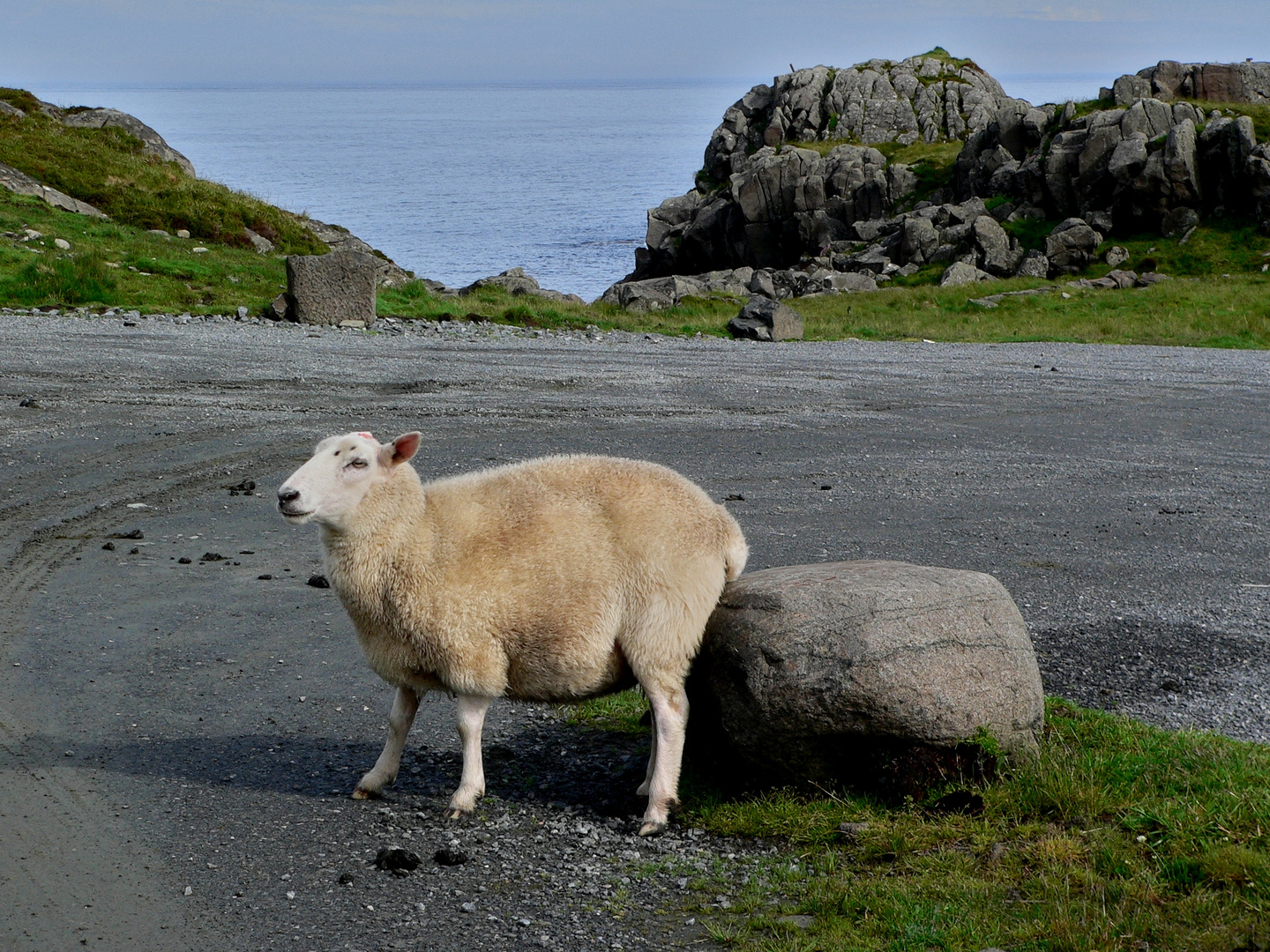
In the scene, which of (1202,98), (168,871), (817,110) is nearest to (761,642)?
(168,871)

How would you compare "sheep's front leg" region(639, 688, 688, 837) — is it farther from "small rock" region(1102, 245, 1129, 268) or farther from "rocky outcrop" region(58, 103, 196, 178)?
"small rock" region(1102, 245, 1129, 268)

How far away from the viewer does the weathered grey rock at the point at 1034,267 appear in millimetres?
59906

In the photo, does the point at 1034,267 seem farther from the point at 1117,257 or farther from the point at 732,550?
the point at 732,550

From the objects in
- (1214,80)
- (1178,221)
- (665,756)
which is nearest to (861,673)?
(665,756)

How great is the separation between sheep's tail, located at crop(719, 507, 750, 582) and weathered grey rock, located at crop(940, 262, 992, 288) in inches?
2036

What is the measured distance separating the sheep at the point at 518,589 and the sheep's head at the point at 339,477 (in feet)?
0.03

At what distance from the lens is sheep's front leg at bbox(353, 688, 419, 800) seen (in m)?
7.70

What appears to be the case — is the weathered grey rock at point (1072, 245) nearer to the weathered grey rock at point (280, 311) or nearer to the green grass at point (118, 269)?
the green grass at point (118, 269)

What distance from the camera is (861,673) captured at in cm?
718

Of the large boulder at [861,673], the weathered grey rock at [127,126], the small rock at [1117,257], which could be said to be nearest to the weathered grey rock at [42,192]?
the weathered grey rock at [127,126]

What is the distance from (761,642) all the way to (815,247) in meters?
74.2

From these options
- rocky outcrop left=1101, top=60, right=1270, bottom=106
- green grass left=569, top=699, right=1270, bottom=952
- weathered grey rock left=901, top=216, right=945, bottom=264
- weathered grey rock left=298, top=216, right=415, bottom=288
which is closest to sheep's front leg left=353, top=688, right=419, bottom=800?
green grass left=569, top=699, right=1270, bottom=952

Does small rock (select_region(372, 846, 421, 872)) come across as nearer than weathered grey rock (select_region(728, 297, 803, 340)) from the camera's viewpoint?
Yes

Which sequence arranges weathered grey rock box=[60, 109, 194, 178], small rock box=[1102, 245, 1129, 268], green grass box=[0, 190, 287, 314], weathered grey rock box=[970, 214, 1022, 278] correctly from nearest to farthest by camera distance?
green grass box=[0, 190, 287, 314] → weathered grey rock box=[60, 109, 194, 178] → small rock box=[1102, 245, 1129, 268] → weathered grey rock box=[970, 214, 1022, 278]
